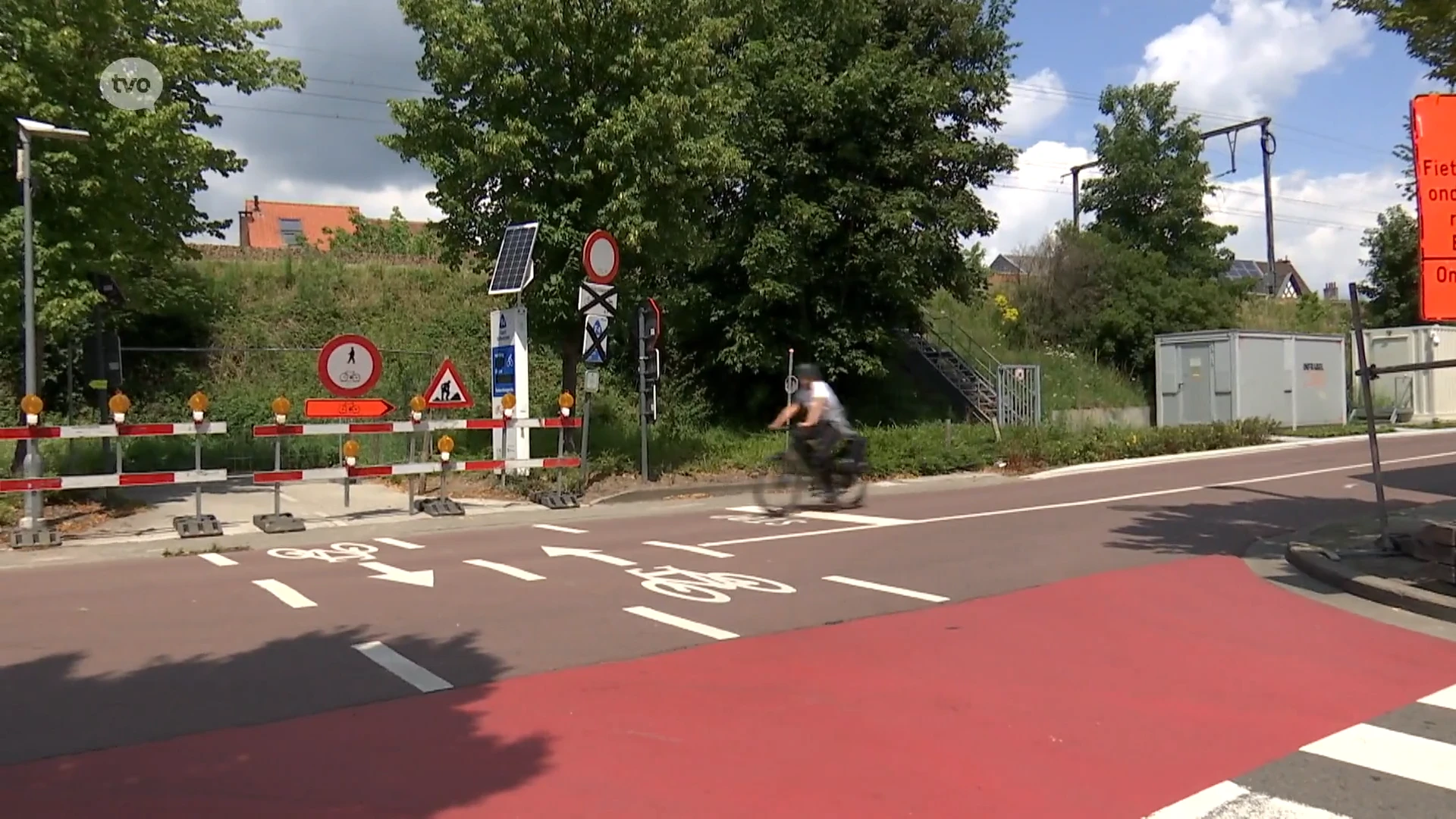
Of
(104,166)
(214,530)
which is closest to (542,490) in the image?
(214,530)

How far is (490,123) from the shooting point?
56.2 ft

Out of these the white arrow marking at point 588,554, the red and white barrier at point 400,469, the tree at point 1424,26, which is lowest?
the white arrow marking at point 588,554

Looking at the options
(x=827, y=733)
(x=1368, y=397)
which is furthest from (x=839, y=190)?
(x=827, y=733)

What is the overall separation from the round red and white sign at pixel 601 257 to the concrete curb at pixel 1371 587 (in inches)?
374

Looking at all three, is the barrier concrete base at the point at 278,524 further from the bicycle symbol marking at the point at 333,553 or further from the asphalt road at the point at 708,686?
the asphalt road at the point at 708,686

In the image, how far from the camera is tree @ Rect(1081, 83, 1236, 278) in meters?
37.0

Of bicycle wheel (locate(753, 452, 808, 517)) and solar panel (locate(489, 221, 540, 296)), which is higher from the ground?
solar panel (locate(489, 221, 540, 296))

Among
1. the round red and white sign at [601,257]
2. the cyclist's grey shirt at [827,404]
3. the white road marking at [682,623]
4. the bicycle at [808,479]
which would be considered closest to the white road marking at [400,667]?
the white road marking at [682,623]

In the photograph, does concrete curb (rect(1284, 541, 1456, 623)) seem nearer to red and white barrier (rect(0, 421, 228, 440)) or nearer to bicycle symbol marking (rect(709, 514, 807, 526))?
bicycle symbol marking (rect(709, 514, 807, 526))

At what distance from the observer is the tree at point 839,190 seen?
23.9m

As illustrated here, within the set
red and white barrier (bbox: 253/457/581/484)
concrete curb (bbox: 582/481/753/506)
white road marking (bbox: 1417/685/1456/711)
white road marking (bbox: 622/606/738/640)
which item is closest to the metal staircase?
concrete curb (bbox: 582/481/753/506)

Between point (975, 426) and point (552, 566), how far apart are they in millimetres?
13604

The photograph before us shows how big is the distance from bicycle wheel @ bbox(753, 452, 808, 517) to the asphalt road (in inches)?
123

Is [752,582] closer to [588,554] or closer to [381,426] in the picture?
[588,554]
